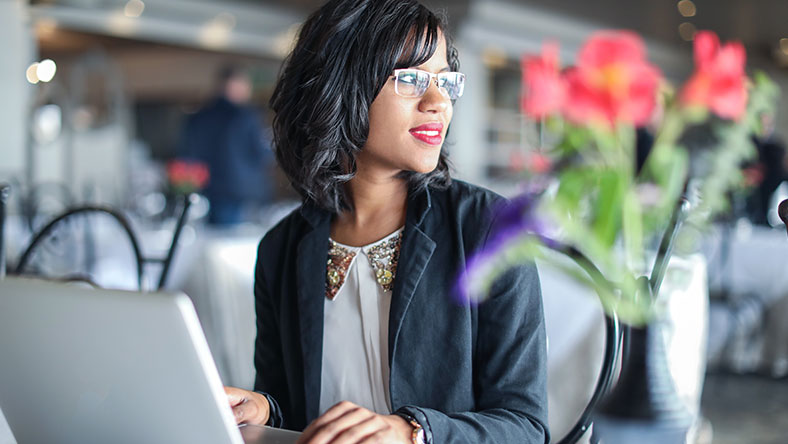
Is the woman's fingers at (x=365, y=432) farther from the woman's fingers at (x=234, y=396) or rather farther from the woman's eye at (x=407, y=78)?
the woman's eye at (x=407, y=78)

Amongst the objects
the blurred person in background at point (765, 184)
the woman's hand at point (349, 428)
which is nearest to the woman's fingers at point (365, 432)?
the woman's hand at point (349, 428)

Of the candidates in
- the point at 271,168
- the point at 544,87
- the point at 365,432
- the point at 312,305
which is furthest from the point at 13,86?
the point at 544,87

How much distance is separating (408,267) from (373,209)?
18cm

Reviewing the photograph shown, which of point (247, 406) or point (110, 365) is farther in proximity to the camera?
point (247, 406)

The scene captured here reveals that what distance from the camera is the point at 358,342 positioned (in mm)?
1165

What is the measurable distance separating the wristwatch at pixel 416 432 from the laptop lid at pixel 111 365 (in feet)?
0.92

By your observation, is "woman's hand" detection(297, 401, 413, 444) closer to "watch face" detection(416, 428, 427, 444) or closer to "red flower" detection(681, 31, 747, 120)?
"watch face" detection(416, 428, 427, 444)

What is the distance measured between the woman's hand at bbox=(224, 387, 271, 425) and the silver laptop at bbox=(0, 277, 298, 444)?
309 mm

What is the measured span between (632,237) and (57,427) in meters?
0.56

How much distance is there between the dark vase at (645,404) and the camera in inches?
21.9

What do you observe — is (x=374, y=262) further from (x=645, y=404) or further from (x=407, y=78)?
(x=645, y=404)

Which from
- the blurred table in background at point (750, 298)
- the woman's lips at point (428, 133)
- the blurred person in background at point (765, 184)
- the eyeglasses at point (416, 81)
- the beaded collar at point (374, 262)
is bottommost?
the blurred table in background at point (750, 298)

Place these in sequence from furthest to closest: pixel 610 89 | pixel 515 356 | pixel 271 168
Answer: pixel 271 168
pixel 515 356
pixel 610 89

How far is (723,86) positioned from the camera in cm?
58
